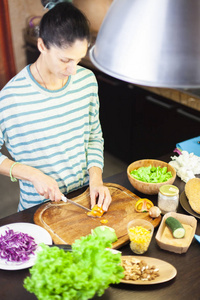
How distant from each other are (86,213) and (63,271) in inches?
23.4

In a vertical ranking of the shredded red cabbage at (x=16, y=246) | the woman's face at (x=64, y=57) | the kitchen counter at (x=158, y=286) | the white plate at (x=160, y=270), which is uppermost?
the woman's face at (x=64, y=57)

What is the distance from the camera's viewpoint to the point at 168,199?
163 centimetres

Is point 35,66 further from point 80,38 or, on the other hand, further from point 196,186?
point 196,186

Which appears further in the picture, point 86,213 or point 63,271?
point 86,213

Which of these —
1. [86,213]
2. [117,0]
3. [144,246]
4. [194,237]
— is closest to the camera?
[117,0]

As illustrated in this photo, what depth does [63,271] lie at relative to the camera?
1061mm

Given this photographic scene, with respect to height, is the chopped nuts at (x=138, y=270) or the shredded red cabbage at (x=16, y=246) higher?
the shredded red cabbage at (x=16, y=246)

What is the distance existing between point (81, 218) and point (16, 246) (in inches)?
12.6

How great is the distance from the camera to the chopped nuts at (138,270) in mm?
1320

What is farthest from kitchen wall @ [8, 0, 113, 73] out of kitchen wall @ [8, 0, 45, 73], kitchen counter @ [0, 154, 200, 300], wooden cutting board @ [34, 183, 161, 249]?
kitchen counter @ [0, 154, 200, 300]

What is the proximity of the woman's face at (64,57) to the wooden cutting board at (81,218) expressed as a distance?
56 centimetres

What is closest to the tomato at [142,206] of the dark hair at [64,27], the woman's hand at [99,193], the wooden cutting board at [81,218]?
the wooden cutting board at [81,218]

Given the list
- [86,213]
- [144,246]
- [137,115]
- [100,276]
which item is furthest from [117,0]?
[137,115]

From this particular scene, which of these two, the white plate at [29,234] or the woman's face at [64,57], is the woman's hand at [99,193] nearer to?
the white plate at [29,234]
